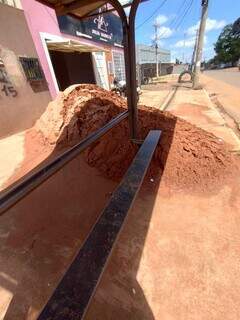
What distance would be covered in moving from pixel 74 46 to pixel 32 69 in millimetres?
2637

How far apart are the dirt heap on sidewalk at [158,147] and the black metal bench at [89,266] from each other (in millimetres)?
1454

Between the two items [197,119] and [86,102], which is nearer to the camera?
[86,102]

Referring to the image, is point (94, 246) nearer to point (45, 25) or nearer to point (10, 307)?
point (10, 307)

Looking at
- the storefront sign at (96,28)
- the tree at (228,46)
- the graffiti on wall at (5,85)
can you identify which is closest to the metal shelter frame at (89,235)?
the graffiti on wall at (5,85)

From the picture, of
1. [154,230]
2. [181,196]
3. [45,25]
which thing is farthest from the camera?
[45,25]

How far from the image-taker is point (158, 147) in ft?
10.9

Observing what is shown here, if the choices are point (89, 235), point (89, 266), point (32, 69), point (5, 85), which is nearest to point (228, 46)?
point (32, 69)

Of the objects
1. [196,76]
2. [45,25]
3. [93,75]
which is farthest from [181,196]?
[196,76]

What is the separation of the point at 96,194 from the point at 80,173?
59cm

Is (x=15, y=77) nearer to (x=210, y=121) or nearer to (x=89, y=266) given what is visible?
(x=210, y=121)

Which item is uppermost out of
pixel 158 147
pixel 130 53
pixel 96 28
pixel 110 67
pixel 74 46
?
pixel 96 28

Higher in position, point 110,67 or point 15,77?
point 15,77

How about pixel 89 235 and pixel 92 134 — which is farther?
pixel 92 134

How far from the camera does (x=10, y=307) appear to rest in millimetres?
1630
